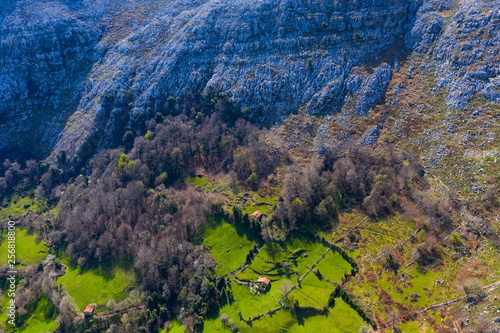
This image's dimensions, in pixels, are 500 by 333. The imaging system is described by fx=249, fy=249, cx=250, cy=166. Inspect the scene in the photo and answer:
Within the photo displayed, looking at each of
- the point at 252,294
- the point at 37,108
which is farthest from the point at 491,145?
the point at 37,108

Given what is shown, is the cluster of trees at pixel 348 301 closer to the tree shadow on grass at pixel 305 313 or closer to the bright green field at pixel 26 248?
the tree shadow on grass at pixel 305 313

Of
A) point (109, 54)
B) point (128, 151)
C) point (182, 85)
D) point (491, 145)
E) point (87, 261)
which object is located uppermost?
point (109, 54)

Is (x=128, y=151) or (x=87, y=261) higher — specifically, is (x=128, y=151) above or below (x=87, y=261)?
above

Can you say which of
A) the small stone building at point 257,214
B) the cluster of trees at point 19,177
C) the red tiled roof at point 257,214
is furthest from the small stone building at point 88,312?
the cluster of trees at point 19,177

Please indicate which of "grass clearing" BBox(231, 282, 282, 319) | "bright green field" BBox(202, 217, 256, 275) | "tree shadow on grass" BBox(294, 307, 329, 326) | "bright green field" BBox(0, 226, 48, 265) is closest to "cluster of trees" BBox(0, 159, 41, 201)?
"bright green field" BBox(0, 226, 48, 265)

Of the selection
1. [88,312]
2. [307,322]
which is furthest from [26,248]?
[307,322]

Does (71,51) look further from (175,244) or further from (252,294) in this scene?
(252,294)

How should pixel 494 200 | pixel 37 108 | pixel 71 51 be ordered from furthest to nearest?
pixel 71 51
pixel 37 108
pixel 494 200
